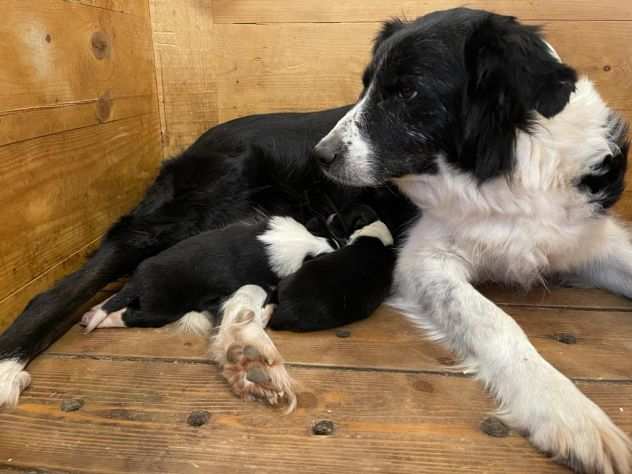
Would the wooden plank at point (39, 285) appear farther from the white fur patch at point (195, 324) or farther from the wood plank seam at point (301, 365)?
the white fur patch at point (195, 324)

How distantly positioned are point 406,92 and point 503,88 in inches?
10.3

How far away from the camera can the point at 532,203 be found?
5.17ft

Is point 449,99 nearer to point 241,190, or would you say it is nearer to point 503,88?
point 503,88

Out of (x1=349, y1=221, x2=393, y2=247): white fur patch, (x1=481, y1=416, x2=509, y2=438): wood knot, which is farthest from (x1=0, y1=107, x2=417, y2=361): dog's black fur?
(x1=481, y1=416, x2=509, y2=438): wood knot

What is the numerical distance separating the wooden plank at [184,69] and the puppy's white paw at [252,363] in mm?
1157

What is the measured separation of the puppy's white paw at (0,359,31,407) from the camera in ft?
4.35

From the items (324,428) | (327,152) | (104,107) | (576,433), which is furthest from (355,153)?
(104,107)

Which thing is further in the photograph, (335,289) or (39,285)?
(39,285)

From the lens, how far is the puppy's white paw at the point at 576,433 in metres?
1.07

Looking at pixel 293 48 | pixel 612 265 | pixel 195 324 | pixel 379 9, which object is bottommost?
pixel 195 324

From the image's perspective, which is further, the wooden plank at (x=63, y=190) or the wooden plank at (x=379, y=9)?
the wooden plank at (x=379, y=9)

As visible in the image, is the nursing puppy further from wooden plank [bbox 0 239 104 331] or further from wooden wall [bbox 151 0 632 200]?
wooden wall [bbox 151 0 632 200]

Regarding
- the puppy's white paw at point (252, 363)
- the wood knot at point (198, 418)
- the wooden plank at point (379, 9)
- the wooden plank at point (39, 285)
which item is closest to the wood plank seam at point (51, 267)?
the wooden plank at point (39, 285)

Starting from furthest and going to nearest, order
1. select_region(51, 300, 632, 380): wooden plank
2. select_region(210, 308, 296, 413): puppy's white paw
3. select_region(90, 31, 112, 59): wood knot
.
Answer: select_region(90, 31, 112, 59): wood knot < select_region(51, 300, 632, 380): wooden plank < select_region(210, 308, 296, 413): puppy's white paw
